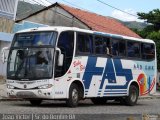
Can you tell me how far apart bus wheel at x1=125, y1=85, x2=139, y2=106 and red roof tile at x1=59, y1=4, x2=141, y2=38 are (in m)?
17.6

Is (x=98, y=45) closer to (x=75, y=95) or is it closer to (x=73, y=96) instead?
(x=75, y=95)

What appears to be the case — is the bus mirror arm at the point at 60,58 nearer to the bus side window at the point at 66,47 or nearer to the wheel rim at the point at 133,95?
the bus side window at the point at 66,47

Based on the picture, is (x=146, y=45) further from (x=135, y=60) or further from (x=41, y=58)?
(x=41, y=58)

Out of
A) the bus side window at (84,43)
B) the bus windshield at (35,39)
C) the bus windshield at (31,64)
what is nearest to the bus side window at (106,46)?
the bus side window at (84,43)

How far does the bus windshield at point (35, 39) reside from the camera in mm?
19094

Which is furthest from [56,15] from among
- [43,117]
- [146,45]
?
[43,117]

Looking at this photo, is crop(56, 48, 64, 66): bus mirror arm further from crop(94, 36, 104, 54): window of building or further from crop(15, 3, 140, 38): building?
crop(15, 3, 140, 38): building

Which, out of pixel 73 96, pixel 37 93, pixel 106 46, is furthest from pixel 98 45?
pixel 37 93

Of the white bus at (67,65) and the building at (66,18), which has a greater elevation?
the building at (66,18)

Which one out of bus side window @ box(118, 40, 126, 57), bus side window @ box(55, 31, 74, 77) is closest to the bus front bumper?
bus side window @ box(55, 31, 74, 77)

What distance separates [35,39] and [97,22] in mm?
26279

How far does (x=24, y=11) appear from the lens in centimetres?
5197

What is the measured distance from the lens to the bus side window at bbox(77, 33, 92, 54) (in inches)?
789

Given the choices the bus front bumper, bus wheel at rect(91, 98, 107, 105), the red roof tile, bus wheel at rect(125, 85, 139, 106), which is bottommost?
bus wheel at rect(91, 98, 107, 105)
